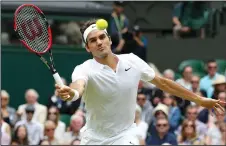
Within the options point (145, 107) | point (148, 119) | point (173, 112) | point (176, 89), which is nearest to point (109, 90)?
point (176, 89)

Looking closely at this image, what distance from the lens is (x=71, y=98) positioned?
7.02 metres

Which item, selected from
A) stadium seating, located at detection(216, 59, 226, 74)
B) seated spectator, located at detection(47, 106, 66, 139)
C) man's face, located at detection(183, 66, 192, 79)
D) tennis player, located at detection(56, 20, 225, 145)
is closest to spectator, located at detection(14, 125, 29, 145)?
seated spectator, located at detection(47, 106, 66, 139)

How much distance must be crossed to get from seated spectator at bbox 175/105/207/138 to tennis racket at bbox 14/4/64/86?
18.2 ft

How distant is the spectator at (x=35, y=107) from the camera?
13742 mm

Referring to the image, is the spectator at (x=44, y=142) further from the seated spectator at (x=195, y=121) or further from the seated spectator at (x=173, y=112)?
the seated spectator at (x=195, y=121)

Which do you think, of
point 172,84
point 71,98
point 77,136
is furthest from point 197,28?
point 71,98

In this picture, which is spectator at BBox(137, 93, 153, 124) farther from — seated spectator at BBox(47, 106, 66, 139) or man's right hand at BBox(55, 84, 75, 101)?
man's right hand at BBox(55, 84, 75, 101)

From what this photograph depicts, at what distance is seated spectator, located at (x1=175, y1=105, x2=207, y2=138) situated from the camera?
13062 mm

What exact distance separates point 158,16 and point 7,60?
344cm

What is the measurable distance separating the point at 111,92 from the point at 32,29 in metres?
0.94

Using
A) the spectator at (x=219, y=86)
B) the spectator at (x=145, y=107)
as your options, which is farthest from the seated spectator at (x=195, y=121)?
the spectator at (x=145, y=107)

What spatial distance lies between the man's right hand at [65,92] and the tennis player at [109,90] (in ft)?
1.84

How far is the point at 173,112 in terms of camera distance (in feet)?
45.2

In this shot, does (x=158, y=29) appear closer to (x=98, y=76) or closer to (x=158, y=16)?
(x=158, y=16)
